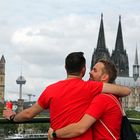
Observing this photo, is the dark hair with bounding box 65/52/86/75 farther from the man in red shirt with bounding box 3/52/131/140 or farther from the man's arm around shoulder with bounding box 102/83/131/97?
the man's arm around shoulder with bounding box 102/83/131/97

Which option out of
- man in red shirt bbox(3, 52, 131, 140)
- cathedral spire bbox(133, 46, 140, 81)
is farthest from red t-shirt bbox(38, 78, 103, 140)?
cathedral spire bbox(133, 46, 140, 81)

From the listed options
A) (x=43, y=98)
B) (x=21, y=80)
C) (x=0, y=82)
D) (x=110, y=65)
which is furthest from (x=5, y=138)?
(x=21, y=80)

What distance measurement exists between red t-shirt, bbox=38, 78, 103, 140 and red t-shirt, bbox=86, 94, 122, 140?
6cm

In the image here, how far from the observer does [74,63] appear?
3934 millimetres

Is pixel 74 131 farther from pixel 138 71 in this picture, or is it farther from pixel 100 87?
pixel 138 71

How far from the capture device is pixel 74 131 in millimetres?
3822

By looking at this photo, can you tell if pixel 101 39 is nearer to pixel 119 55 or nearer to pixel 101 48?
pixel 101 48

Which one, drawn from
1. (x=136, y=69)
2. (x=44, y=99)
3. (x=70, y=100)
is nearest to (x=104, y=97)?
(x=70, y=100)

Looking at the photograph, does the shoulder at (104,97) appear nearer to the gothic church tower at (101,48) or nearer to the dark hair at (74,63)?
the dark hair at (74,63)

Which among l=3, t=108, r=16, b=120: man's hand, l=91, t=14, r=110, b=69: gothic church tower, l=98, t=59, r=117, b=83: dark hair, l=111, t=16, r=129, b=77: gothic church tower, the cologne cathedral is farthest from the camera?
l=111, t=16, r=129, b=77: gothic church tower

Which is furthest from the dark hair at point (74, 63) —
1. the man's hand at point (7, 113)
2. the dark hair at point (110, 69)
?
the man's hand at point (7, 113)

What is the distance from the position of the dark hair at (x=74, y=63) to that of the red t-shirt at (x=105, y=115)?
25 centimetres

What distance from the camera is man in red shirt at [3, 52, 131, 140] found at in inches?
152

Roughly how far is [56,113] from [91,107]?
274 millimetres
